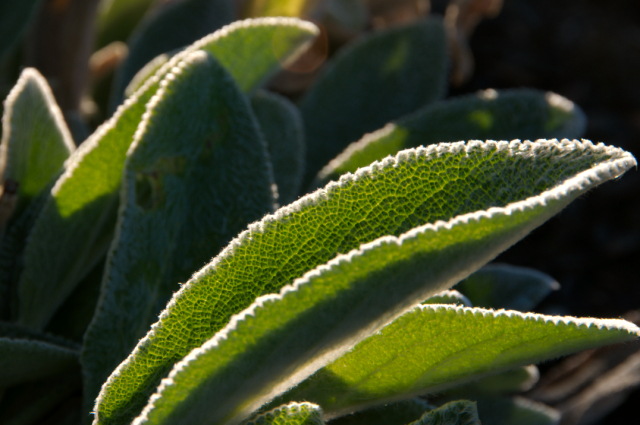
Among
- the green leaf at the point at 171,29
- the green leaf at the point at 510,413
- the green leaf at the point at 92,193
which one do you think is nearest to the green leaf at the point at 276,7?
the green leaf at the point at 171,29

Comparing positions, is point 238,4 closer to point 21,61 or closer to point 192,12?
point 192,12

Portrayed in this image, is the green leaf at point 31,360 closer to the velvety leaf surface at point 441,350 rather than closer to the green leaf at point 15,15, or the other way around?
the velvety leaf surface at point 441,350

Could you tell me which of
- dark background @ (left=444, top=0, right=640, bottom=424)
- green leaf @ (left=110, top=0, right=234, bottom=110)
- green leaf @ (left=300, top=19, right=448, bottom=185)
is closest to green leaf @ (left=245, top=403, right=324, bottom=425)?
green leaf @ (left=300, top=19, right=448, bottom=185)

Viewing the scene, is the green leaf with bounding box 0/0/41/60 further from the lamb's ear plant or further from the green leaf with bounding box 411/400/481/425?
the green leaf with bounding box 411/400/481/425

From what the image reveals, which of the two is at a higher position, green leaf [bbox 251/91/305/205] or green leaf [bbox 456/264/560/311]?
green leaf [bbox 251/91/305/205]

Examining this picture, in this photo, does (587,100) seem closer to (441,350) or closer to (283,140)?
(283,140)

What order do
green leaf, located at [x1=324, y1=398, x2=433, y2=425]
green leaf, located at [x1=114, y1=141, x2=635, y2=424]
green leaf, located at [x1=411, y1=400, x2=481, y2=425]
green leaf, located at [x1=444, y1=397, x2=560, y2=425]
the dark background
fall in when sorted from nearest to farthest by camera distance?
green leaf, located at [x1=114, y1=141, x2=635, y2=424] < green leaf, located at [x1=411, y1=400, x2=481, y2=425] < green leaf, located at [x1=324, y1=398, x2=433, y2=425] < green leaf, located at [x1=444, y1=397, x2=560, y2=425] < the dark background

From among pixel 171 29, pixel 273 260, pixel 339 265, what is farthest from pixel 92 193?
pixel 171 29
